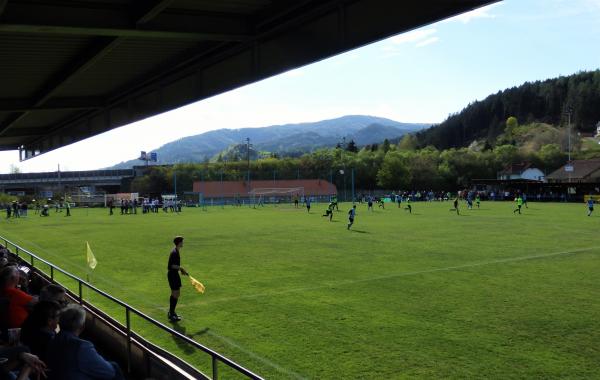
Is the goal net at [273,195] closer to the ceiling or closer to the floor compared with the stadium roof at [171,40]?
closer to the floor

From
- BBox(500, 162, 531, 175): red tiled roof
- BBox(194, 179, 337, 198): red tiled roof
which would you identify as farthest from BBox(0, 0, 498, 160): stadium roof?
BBox(500, 162, 531, 175): red tiled roof

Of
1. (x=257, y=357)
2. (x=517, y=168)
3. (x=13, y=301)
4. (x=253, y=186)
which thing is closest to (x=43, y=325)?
(x=13, y=301)

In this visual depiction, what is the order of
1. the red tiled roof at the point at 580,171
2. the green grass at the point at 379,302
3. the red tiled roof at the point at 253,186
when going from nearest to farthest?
1. the green grass at the point at 379,302
2. the red tiled roof at the point at 580,171
3. the red tiled roof at the point at 253,186

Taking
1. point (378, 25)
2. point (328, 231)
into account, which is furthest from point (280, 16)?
point (328, 231)

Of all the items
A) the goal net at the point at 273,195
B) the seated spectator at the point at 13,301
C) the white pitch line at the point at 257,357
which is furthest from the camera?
the goal net at the point at 273,195

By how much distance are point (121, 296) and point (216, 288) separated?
246 centimetres

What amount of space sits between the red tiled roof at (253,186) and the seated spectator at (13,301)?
85801 mm

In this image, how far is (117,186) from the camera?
13512 cm

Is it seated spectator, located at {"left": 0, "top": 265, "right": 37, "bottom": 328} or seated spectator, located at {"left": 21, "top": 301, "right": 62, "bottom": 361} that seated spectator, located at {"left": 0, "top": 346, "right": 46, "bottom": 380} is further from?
seated spectator, located at {"left": 0, "top": 265, "right": 37, "bottom": 328}

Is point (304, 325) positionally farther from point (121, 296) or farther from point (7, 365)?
point (7, 365)

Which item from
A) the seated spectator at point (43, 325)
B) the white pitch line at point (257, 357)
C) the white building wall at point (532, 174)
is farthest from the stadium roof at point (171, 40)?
the white building wall at point (532, 174)

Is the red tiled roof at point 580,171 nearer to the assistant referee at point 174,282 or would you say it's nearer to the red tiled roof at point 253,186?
the red tiled roof at point 253,186

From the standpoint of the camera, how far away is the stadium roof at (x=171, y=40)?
684 centimetres

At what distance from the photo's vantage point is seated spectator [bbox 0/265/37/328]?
612 centimetres
